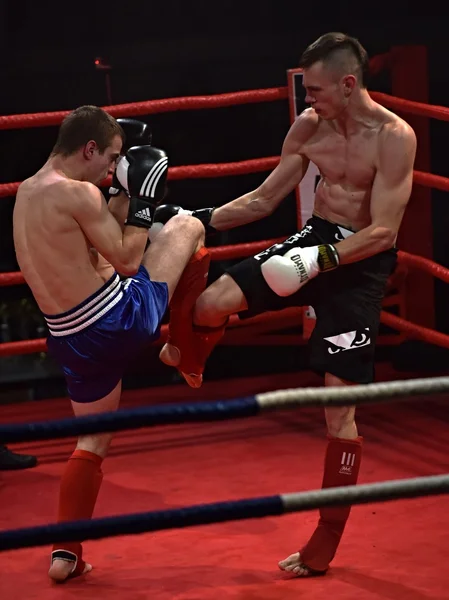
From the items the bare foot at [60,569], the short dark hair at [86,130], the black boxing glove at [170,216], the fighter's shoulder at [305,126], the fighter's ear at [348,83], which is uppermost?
the fighter's ear at [348,83]

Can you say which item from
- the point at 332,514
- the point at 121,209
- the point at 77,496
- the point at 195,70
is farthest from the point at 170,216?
the point at 195,70

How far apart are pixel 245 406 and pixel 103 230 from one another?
1032mm

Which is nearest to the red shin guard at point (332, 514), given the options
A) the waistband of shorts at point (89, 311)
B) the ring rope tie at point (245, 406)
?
the waistband of shorts at point (89, 311)

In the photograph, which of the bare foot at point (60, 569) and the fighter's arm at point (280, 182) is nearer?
the bare foot at point (60, 569)

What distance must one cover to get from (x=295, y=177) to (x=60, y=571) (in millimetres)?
1269

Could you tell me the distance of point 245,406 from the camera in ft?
5.50

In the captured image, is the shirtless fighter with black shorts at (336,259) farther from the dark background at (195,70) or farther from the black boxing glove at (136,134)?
the dark background at (195,70)

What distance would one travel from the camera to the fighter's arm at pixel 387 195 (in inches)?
108

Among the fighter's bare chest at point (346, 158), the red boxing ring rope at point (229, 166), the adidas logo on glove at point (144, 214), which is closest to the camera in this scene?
the adidas logo on glove at point (144, 214)

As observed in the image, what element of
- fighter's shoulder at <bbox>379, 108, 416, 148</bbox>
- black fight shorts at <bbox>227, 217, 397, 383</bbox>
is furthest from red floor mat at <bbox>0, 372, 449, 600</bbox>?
fighter's shoulder at <bbox>379, 108, 416, 148</bbox>

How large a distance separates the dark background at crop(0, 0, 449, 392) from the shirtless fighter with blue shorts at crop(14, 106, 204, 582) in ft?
6.83

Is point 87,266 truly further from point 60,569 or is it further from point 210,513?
point 210,513

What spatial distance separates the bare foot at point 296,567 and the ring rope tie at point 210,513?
102 centimetres

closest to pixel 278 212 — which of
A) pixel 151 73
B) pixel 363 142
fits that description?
pixel 151 73
